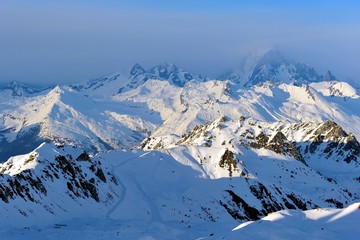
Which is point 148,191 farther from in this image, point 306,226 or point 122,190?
point 306,226

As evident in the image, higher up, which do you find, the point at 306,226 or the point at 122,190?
the point at 306,226

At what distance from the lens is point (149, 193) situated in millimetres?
150250

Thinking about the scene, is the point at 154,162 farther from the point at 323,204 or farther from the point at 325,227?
the point at 325,227

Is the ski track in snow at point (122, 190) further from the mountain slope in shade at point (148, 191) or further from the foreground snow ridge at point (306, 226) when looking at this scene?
the foreground snow ridge at point (306, 226)

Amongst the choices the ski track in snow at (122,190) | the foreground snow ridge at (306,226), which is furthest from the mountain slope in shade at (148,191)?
the foreground snow ridge at (306,226)

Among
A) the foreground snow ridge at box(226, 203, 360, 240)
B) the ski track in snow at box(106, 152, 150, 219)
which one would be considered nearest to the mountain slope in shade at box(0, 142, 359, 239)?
the ski track in snow at box(106, 152, 150, 219)

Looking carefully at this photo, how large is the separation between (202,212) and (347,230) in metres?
79.8

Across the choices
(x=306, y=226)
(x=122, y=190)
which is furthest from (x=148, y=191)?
(x=306, y=226)

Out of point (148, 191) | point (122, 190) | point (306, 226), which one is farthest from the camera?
point (148, 191)

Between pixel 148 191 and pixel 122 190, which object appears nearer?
pixel 122 190

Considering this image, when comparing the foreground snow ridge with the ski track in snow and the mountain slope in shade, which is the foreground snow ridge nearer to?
the mountain slope in shade

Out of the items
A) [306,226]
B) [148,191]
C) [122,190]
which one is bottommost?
[148,191]

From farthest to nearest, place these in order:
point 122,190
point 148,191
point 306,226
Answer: point 148,191 < point 122,190 < point 306,226

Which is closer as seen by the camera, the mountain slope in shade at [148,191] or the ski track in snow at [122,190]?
the mountain slope in shade at [148,191]
